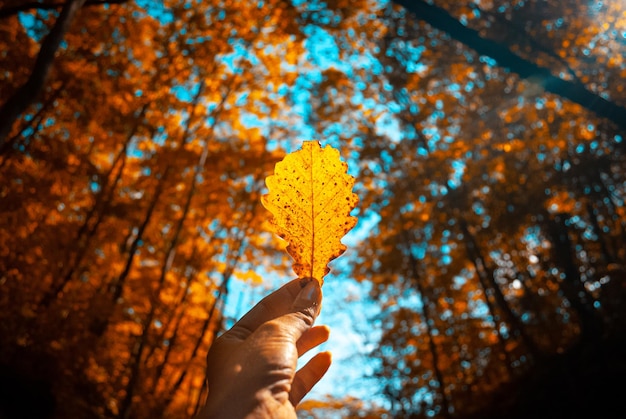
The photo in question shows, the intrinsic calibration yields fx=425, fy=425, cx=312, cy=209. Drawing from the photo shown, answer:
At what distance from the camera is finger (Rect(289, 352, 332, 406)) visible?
92 cm

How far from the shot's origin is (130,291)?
369 inches

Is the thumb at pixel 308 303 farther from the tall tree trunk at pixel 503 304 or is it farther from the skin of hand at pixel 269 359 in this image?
the tall tree trunk at pixel 503 304

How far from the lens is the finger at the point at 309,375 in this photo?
36.1 inches

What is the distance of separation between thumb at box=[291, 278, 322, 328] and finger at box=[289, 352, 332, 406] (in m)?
0.10

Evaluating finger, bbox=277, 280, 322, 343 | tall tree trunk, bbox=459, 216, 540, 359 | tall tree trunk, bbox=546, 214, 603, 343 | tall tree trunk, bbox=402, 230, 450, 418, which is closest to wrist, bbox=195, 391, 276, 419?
finger, bbox=277, 280, 322, 343

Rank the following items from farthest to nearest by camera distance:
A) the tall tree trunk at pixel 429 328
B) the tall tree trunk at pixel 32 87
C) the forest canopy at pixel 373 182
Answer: the tall tree trunk at pixel 429 328 < the forest canopy at pixel 373 182 < the tall tree trunk at pixel 32 87

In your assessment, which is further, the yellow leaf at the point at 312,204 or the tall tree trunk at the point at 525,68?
the tall tree trunk at the point at 525,68

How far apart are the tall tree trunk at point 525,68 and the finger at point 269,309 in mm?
3752

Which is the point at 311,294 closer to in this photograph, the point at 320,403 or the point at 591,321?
the point at 591,321

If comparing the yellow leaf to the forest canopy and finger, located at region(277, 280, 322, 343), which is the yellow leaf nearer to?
finger, located at region(277, 280, 322, 343)

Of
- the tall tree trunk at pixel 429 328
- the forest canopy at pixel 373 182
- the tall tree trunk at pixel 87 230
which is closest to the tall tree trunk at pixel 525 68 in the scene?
the forest canopy at pixel 373 182

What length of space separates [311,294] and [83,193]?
9400 mm

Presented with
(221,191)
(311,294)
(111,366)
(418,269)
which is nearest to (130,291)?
(111,366)

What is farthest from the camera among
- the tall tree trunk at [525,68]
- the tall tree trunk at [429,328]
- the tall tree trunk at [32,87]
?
the tall tree trunk at [429,328]
